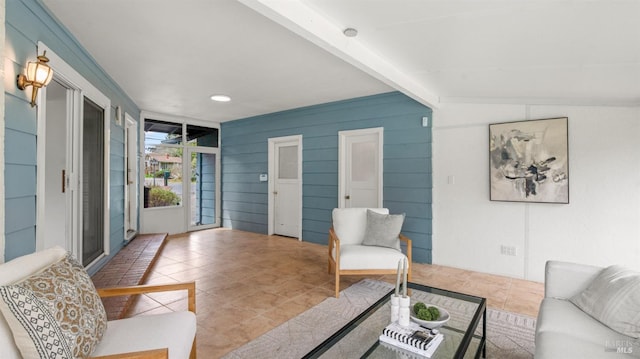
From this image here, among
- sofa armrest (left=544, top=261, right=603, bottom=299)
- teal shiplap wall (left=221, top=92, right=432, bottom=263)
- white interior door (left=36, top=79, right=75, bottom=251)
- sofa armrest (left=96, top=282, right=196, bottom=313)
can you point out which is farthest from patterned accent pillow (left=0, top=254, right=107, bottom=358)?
teal shiplap wall (left=221, top=92, right=432, bottom=263)

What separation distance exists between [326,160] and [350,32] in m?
3.08

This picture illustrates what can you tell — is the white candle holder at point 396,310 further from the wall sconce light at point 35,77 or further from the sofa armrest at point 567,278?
the wall sconce light at point 35,77

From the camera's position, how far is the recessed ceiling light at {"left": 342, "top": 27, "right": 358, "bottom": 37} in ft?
7.45

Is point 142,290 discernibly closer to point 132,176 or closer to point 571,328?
point 571,328

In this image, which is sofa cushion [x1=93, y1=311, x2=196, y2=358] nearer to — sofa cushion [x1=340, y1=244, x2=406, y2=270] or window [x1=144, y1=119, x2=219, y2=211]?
sofa cushion [x1=340, y1=244, x2=406, y2=270]

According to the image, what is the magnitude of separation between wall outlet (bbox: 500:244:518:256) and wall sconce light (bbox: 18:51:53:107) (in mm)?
4697

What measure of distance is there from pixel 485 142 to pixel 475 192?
641 millimetres

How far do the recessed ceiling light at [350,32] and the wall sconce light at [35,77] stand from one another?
2.08 meters

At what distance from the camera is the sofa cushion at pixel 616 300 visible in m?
1.60

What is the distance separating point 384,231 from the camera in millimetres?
3438

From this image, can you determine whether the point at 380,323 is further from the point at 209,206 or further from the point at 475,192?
the point at 209,206

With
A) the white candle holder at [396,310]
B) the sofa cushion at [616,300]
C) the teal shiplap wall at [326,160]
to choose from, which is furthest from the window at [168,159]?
the sofa cushion at [616,300]

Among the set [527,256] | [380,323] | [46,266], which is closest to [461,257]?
[527,256]

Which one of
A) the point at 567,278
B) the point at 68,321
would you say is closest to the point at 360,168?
the point at 567,278
